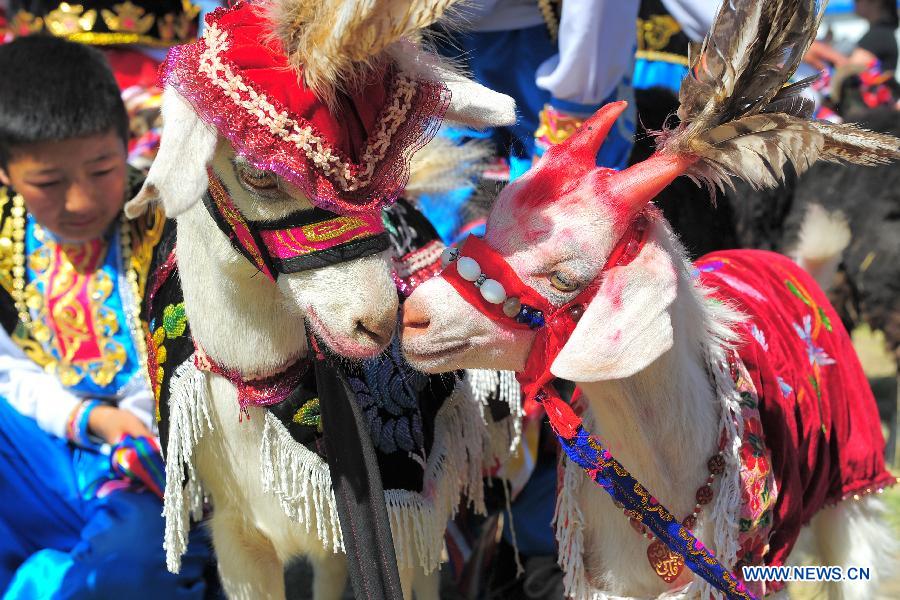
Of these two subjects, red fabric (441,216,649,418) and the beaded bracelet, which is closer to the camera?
red fabric (441,216,649,418)

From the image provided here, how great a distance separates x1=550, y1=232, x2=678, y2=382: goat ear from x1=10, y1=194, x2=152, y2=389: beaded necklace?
1449mm

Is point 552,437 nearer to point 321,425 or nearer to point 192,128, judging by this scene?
point 321,425

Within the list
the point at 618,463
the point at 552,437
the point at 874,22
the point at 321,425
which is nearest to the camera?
the point at 618,463

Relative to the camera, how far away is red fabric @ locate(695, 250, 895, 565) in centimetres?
211

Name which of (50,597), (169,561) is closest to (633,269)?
(169,561)

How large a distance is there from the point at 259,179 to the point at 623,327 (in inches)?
28.1

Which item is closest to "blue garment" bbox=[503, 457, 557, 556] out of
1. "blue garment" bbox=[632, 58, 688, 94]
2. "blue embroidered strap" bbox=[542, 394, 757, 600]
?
"blue embroidered strap" bbox=[542, 394, 757, 600]

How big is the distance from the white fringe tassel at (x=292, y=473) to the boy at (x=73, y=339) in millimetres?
726

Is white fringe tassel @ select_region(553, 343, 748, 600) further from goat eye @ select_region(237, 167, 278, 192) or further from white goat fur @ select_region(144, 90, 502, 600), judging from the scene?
goat eye @ select_region(237, 167, 278, 192)

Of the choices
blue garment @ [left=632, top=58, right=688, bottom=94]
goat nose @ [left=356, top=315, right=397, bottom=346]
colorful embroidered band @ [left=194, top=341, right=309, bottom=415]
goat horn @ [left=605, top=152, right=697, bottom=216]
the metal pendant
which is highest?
goat horn @ [left=605, top=152, right=697, bottom=216]

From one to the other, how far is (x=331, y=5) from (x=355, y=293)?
1.63ft

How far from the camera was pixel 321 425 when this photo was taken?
2066 millimetres

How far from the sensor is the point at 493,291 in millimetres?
1718

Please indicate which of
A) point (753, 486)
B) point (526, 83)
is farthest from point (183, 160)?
point (526, 83)
